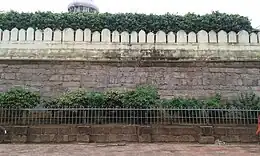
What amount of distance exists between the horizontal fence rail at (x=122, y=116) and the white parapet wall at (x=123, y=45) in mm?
2710

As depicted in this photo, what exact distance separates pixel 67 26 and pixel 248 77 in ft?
18.2

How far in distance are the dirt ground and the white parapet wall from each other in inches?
148

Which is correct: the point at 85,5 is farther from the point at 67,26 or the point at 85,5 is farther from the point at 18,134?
the point at 18,134

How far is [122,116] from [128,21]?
153 inches

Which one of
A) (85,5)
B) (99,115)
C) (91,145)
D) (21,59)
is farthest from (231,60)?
(85,5)

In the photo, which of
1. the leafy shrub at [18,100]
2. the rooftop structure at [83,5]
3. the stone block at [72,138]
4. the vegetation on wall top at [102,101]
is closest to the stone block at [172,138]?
the vegetation on wall top at [102,101]

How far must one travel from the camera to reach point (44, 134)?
807cm

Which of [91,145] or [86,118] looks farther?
[86,118]

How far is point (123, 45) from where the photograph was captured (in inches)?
426

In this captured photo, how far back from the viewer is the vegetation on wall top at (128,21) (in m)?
11.1

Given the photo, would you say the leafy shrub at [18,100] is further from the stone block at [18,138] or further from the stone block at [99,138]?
the stone block at [99,138]

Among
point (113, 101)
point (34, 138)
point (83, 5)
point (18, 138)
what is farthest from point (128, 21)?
point (83, 5)

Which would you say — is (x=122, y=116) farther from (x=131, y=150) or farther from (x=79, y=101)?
(x=131, y=150)

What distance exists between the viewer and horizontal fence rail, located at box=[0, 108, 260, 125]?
27.1 feet
